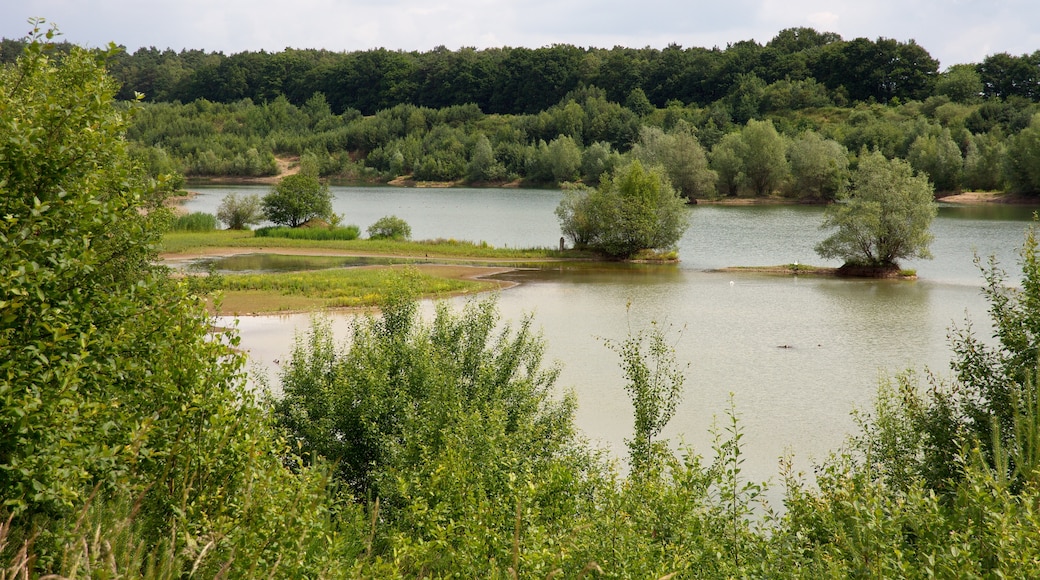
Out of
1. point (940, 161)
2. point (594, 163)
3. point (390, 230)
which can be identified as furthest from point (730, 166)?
point (390, 230)

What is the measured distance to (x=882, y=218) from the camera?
38938 mm

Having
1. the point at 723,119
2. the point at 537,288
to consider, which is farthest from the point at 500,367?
the point at 723,119

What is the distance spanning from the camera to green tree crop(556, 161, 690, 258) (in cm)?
4506

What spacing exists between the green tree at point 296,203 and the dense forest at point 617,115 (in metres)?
16.7

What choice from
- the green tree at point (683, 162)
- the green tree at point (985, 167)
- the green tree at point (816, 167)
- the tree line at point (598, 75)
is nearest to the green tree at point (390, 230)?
the green tree at point (683, 162)

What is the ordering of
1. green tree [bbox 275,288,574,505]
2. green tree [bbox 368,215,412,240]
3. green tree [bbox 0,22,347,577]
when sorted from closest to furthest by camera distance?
green tree [bbox 0,22,347,577], green tree [bbox 275,288,574,505], green tree [bbox 368,215,412,240]

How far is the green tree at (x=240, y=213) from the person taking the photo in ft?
188

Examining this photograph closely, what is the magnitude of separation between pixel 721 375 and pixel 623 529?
1375 cm

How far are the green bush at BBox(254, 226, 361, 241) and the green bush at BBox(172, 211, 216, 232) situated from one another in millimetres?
4528

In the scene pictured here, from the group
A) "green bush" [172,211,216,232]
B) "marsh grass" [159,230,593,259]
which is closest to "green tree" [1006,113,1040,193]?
"marsh grass" [159,230,593,259]

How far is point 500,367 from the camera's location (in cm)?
1358

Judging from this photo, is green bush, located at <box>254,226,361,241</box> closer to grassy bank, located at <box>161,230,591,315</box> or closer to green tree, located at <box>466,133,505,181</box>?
grassy bank, located at <box>161,230,591,315</box>

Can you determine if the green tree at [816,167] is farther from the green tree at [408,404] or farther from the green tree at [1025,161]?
the green tree at [408,404]

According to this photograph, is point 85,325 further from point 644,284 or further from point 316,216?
point 316,216
